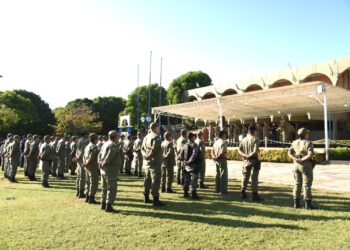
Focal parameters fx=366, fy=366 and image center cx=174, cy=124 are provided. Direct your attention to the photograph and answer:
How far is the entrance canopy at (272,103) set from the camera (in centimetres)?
Answer: 2055

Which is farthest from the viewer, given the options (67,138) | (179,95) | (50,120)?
(50,120)

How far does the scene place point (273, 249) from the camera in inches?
208

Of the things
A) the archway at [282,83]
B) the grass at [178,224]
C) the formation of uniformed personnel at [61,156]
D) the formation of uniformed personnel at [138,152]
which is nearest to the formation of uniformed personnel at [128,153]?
the formation of uniformed personnel at [138,152]

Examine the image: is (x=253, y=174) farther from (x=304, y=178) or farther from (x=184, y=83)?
(x=184, y=83)

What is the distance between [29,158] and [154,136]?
7982 mm

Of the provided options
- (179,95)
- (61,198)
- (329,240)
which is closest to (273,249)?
(329,240)

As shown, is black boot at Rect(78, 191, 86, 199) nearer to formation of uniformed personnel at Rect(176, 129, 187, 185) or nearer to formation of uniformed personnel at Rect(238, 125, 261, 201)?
formation of uniformed personnel at Rect(176, 129, 187, 185)

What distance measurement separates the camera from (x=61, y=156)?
15.5 metres

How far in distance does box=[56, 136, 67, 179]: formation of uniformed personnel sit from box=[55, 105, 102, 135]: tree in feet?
122

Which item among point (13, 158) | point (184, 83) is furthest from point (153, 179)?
point (184, 83)

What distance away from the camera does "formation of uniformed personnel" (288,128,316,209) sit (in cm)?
783

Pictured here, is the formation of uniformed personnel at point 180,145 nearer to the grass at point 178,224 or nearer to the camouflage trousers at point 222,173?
the camouflage trousers at point 222,173

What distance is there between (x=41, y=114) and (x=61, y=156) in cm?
4647

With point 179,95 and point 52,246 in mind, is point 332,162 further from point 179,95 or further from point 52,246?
point 179,95
